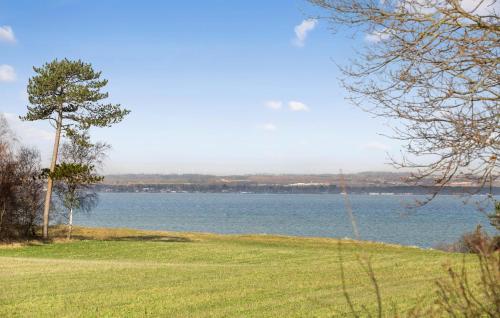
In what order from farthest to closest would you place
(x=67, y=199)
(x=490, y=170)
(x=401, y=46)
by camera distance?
1. (x=67, y=199)
2. (x=401, y=46)
3. (x=490, y=170)

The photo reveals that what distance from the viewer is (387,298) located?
40.5 ft

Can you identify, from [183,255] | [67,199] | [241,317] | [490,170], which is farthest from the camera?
[67,199]

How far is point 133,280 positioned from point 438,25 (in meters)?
12.9

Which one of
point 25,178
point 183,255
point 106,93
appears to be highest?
point 106,93

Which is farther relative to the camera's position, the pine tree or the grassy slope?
the pine tree

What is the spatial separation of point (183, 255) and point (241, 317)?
59.3 ft

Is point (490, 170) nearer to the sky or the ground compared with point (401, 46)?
nearer to the ground

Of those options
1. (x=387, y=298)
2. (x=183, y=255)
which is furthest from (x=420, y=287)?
(x=183, y=255)

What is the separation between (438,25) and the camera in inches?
257

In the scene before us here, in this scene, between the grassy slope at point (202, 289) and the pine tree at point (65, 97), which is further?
the pine tree at point (65, 97)

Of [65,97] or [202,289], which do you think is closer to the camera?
[202,289]

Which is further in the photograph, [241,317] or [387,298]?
[387,298]

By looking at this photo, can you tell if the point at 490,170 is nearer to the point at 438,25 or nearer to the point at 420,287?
the point at 438,25

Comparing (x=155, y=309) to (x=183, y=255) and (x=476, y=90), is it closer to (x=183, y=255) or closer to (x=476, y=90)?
(x=476, y=90)
